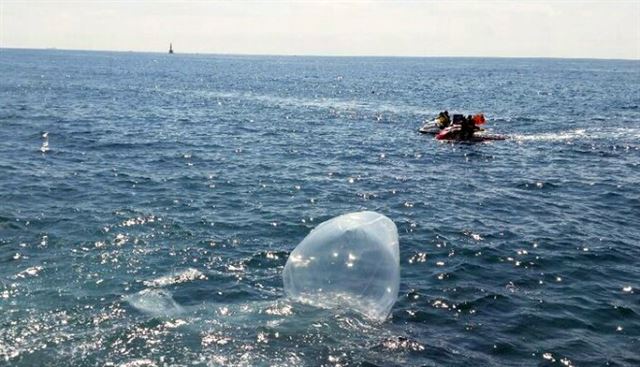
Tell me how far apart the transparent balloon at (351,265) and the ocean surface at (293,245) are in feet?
1.48

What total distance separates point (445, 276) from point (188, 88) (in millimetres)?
74229

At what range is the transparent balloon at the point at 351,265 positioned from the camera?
1156 cm

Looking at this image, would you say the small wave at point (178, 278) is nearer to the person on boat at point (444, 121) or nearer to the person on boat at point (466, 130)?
the person on boat at point (466, 130)

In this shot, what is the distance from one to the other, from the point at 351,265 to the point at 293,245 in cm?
635

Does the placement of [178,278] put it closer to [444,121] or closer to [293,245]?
[293,245]

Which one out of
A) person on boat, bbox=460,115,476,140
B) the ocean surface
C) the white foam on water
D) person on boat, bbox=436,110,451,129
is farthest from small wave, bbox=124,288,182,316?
the white foam on water

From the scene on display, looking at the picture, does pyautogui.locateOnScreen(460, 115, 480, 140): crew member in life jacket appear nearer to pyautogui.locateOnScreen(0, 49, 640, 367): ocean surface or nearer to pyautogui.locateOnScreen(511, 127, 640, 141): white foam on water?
pyautogui.locateOnScreen(0, 49, 640, 367): ocean surface

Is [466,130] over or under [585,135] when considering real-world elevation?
over

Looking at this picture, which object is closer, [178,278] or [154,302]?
[154,302]

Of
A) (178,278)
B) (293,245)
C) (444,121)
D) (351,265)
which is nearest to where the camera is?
(351,265)

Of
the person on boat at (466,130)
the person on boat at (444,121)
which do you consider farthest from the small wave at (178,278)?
the person on boat at (444,121)

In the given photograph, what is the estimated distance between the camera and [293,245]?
58.2 ft

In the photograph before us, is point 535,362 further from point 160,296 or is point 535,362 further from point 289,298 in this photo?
point 160,296

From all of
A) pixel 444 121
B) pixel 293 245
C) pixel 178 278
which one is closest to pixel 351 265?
pixel 178 278
